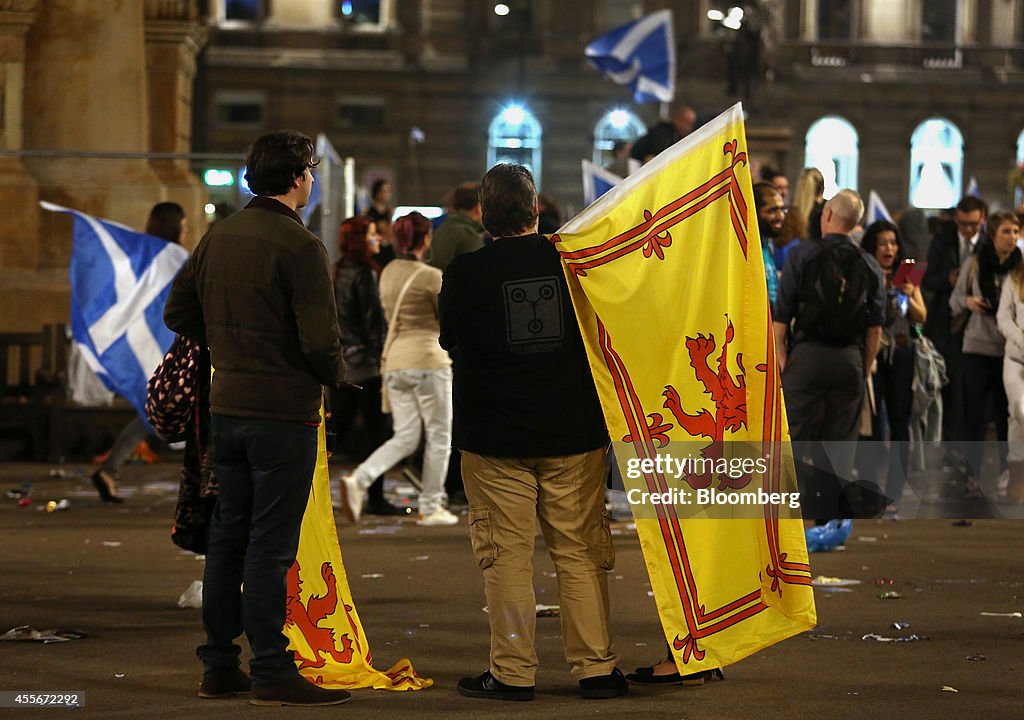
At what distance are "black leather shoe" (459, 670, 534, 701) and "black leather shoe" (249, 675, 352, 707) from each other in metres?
0.47

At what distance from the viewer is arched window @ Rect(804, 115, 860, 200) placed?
58.8 meters

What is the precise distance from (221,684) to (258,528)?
563mm

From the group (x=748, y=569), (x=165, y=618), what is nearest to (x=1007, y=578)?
(x=748, y=569)

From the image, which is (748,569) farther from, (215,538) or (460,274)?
(215,538)

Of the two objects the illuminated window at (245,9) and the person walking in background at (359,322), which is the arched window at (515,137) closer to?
the illuminated window at (245,9)

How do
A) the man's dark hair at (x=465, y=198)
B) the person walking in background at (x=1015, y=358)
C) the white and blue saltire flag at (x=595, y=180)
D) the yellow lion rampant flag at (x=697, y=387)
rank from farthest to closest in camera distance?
the white and blue saltire flag at (x=595, y=180)
the person walking in background at (x=1015, y=358)
the man's dark hair at (x=465, y=198)
the yellow lion rampant flag at (x=697, y=387)

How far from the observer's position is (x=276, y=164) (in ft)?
20.3

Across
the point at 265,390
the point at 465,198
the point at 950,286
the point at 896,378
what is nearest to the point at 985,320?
the point at 896,378

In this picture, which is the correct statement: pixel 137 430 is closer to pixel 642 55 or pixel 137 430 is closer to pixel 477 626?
pixel 477 626

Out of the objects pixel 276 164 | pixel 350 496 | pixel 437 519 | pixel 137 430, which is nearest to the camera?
pixel 276 164

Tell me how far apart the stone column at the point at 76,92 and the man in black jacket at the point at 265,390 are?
36.9ft

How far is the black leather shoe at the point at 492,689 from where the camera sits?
6211 mm

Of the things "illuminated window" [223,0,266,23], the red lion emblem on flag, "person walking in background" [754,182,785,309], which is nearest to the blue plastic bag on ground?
"person walking in background" [754,182,785,309]

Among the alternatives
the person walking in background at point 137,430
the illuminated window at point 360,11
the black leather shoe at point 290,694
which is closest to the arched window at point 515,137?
the illuminated window at point 360,11
